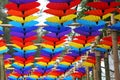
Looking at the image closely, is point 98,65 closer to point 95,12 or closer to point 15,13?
point 95,12

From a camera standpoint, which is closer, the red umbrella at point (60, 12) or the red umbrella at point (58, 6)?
the red umbrella at point (58, 6)

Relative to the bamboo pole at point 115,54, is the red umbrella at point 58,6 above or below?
above

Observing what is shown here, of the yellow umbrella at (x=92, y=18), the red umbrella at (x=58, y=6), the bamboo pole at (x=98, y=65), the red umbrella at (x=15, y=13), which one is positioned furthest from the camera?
the bamboo pole at (x=98, y=65)

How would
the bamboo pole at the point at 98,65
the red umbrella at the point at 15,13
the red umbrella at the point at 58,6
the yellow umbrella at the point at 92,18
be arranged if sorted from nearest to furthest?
the red umbrella at the point at 58,6, the red umbrella at the point at 15,13, the yellow umbrella at the point at 92,18, the bamboo pole at the point at 98,65

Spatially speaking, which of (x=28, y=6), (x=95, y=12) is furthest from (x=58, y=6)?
(x=95, y=12)

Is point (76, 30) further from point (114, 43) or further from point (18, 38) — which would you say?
point (18, 38)

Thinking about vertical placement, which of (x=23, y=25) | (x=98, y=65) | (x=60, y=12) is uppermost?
(x=60, y=12)

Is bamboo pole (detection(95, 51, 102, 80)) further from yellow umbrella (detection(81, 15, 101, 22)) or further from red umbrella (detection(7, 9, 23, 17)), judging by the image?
red umbrella (detection(7, 9, 23, 17))

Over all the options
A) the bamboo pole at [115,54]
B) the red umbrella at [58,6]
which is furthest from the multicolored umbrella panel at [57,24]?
the bamboo pole at [115,54]

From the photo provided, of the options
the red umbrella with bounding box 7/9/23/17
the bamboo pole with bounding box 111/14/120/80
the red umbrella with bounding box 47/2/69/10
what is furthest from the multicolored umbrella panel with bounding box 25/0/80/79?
the bamboo pole with bounding box 111/14/120/80

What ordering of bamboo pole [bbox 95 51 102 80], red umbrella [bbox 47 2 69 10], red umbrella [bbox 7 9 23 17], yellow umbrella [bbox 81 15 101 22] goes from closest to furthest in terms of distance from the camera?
red umbrella [bbox 47 2 69 10]
red umbrella [bbox 7 9 23 17]
yellow umbrella [bbox 81 15 101 22]
bamboo pole [bbox 95 51 102 80]

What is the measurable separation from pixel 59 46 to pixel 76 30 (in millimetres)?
1274

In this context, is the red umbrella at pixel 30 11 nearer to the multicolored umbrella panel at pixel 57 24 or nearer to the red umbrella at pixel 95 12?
the multicolored umbrella panel at pixel 57 24

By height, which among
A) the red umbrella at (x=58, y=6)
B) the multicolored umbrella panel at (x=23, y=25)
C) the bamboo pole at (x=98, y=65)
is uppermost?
the red umbrella at (x=58, y=6)
